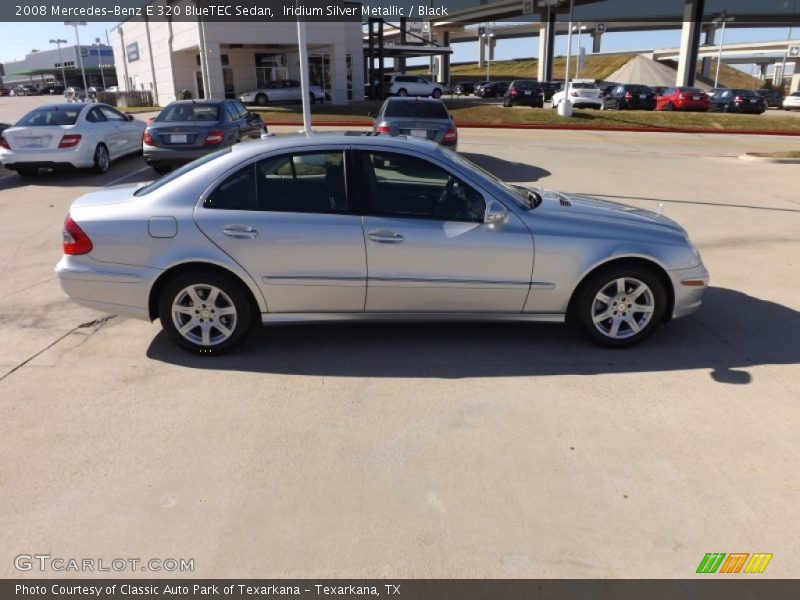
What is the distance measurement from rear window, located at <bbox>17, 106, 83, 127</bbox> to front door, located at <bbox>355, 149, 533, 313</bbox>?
10.6 metres

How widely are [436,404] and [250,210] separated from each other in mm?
1895

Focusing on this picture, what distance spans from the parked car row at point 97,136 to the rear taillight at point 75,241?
7.76m

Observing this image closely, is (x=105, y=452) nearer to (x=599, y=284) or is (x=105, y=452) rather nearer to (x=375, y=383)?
(x=375, y=383)

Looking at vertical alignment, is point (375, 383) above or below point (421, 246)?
below

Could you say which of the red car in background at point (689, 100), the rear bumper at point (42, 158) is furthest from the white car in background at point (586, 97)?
the rear bumper at point (42, 158)

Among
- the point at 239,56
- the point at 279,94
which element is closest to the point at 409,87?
the point at 279,94

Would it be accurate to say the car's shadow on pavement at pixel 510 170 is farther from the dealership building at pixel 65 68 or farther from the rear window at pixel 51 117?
the dealership building at pixel 65 68

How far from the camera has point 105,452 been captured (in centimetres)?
353

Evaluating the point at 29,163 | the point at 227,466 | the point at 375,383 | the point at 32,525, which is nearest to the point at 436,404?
the point at 375,383

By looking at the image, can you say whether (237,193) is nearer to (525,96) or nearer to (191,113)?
(191,113)

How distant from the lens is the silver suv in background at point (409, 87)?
47.0 metres

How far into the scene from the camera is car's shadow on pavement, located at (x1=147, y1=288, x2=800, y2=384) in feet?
14.8

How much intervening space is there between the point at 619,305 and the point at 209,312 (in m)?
3.05

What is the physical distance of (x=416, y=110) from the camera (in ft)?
42.1
